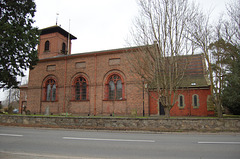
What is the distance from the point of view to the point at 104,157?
5.51 meters

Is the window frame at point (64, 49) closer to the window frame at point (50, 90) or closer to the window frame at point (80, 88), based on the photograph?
the window frame at point (50, 90)

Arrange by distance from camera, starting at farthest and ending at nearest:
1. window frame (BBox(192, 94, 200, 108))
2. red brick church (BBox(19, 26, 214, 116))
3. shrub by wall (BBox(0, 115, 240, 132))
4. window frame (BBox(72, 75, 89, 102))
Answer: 1. window frame (BBox(72, 75, 89, 102))
2. red brick church (BBox(19, 26, 214, 116))
3. window frame (BBox(192, 94, 200, 108))
4. shrub by wall (BBox(0, 115, 240, 132))

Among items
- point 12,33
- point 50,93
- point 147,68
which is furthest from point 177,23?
point 50,93

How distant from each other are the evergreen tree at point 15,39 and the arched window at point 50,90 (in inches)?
410

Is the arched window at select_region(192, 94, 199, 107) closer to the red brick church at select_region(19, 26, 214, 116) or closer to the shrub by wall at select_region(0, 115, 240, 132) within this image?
the red brick church at select_region(19, 26, 214, 116)

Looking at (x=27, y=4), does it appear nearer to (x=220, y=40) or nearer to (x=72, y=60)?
(x=72, y=60)

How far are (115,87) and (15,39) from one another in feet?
44.3

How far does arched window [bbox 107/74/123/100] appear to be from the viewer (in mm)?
24703

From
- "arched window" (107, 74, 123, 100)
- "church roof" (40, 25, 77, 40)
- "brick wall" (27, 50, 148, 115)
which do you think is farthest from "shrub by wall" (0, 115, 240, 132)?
"church roof" (40, 25, 77, 40)

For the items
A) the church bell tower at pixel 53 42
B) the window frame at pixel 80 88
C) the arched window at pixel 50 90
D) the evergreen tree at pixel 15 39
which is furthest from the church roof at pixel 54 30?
the evergreen tree at pixel 15 39

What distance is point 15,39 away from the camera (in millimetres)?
15961

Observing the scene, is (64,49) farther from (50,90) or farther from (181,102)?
(181,102)

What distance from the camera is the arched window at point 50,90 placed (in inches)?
1134

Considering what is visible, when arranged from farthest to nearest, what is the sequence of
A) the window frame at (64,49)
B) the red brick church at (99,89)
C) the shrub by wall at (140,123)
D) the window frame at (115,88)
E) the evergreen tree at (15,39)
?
the window frame at (64,49) → the window frame at (115,88) → the red brick church at (99,89) → the evergreen tree at (15,39) → the shrub by wall at (140,123)
